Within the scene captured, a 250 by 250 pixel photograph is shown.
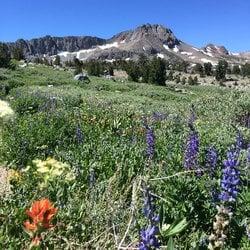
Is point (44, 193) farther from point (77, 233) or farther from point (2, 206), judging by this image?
point (77, 233)

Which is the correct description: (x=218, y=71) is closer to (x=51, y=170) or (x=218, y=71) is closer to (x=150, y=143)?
(x=150, y=143)

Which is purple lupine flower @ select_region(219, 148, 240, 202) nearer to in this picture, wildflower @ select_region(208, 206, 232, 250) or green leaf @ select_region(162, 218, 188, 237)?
wildflower @ select_region(208, 206, 232, 250)

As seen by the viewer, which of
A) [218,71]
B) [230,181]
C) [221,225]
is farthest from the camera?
[218,71]

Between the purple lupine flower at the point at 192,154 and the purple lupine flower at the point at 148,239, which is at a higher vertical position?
the purple lupine flower at the point at 148,239

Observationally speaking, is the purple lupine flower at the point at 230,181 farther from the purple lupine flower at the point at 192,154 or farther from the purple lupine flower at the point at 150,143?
the purple lupine flower at the point at 150,143

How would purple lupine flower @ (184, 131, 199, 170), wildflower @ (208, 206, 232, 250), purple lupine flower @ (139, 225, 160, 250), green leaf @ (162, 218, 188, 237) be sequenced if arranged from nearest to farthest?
purple lupine flower @ (139, 225, 160, 250)
wildflower @ (208, 206, 232, 250)
green leaf @ (162, 218, 188, 237)
purple lupine flower @ (184, 131, 199, 170)

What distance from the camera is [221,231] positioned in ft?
11.1

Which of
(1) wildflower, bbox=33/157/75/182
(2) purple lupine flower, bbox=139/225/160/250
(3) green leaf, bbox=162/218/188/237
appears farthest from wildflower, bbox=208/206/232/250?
(1) wildflower, bbox=33/157/75/182

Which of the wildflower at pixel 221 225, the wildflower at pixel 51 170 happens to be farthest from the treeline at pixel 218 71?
the wildflower at pixel 221 225

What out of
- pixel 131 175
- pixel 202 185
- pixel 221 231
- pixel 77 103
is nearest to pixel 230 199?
pixel 221 231

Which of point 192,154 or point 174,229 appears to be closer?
point 174,229

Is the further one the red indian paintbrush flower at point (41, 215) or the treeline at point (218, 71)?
the treeline at point (218, 71)

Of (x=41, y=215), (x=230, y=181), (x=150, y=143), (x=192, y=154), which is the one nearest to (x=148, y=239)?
(x=230, y=181)

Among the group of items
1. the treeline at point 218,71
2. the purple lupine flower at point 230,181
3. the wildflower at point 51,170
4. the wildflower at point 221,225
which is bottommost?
the treeline at point 218,71
